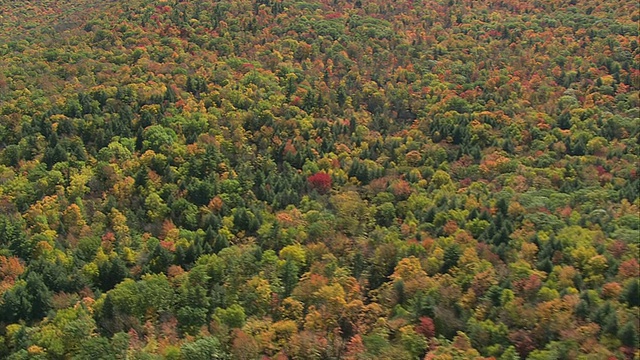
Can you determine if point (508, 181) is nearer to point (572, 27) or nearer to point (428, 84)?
point (428, 84)

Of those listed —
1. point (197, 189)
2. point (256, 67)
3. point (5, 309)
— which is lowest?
point (5, 309)

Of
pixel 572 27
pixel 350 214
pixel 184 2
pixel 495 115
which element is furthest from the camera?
pixel 184 2

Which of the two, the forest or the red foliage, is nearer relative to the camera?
the forest

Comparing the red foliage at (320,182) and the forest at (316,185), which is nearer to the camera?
the forest at (316,185)

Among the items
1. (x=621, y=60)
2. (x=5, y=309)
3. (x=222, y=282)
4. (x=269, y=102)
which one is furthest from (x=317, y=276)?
(x=621, y=60)
